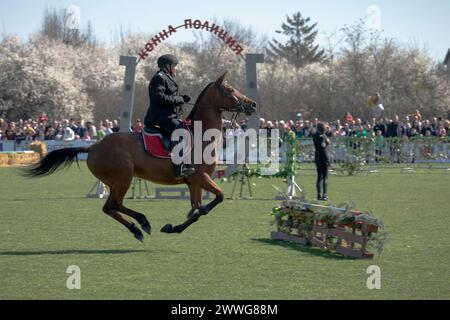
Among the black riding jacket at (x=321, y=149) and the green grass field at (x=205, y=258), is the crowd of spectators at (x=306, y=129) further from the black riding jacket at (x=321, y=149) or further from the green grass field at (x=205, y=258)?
the green grass field at (x=205, y=258)

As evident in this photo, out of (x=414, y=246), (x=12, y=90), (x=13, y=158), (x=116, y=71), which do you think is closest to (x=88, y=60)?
(x=116, y=71)

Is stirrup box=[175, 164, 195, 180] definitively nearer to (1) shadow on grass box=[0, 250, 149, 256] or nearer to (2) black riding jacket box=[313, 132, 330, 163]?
(1) shadow on grass box=[0, 250, 149, 256]

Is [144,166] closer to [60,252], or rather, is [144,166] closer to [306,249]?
[60,252]

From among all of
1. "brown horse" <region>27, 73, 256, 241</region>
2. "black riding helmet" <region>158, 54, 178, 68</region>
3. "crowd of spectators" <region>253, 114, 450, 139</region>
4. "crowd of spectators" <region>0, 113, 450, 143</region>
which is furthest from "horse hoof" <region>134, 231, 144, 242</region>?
"crowd of spectators" <region>253, 114, 450, 139</region>

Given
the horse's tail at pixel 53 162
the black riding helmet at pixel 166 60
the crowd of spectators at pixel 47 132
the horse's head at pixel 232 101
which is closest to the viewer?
the black riding helmet at pixel 166 60

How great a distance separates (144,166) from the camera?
48.0 ft

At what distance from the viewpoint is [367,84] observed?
69.5 m

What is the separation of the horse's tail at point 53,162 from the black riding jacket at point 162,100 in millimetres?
1676

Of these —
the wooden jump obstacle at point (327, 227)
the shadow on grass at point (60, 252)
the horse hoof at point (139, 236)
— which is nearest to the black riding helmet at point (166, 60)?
the horse hoof at point (139, 236)

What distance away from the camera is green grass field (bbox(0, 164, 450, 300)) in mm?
10234

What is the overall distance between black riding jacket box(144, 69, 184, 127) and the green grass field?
7.03 feet

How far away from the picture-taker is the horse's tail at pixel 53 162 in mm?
15484

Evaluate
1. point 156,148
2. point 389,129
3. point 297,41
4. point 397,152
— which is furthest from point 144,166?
point 297,41

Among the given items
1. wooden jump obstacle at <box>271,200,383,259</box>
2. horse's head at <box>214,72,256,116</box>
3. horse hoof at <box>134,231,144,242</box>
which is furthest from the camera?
horse's head at <box>214,72,256,116</box>
